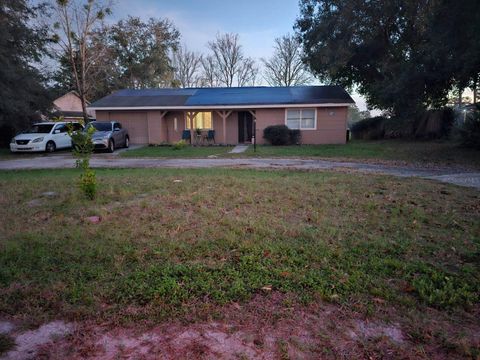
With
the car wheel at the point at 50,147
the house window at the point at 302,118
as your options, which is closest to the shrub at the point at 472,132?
the house window at the point at 302,118

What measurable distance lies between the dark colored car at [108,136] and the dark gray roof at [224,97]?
299 cm

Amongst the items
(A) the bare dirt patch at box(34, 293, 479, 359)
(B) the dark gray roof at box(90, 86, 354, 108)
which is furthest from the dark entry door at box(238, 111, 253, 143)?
(A) the bare dirt patch at box(34, 293, 479, 359)

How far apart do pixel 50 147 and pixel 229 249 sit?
16106 millimetres

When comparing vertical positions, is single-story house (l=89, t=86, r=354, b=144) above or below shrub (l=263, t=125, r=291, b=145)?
above

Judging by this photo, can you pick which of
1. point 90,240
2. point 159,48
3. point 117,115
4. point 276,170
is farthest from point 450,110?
point 159,48

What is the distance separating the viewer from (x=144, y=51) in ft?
122

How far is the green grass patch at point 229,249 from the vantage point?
8.97 feet

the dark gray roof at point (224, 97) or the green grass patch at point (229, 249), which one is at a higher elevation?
the dark gray roof at point (224, 97)

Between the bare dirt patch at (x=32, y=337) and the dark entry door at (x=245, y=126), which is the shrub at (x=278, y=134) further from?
the bare dirt patch at (x=32, y=337)

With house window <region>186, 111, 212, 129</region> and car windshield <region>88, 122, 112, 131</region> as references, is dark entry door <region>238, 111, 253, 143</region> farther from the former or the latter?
car windshield <region>88, 122, 112, 131</region>

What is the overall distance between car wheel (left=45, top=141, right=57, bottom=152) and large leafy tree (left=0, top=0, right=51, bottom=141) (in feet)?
10.1

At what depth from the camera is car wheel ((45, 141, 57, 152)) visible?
16.1 m

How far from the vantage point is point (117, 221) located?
4668 mm

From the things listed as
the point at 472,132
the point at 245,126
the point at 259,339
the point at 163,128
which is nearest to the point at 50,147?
the point at 163,128
